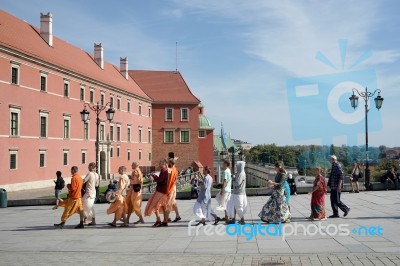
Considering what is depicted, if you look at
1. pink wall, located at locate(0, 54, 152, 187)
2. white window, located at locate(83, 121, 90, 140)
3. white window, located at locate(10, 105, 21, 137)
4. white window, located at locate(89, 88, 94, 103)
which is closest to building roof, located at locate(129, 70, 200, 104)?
pink wall, located at locate(0, 54, 152, 187)

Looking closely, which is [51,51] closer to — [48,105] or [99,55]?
[48,105]

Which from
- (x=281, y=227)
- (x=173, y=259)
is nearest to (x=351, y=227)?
(x=281, y=227)

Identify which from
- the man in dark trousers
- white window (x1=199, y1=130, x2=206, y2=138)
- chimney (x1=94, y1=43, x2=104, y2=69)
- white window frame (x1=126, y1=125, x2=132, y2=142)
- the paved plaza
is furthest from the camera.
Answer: white window (x1=199, y1=130, x2=206, y2=138)

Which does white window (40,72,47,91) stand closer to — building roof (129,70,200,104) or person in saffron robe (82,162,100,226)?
person in saffron robe (82,162,100,226)

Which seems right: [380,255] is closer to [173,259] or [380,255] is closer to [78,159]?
[173,259]

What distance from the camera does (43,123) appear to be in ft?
131

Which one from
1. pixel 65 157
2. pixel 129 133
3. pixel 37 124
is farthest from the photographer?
pixel 129 133

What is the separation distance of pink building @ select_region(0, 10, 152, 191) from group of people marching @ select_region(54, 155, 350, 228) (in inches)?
909

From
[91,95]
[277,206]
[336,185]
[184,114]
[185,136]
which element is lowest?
[277,206]

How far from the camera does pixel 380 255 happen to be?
8.19 meters

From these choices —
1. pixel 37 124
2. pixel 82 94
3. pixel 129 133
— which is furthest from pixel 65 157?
pixel 129 133

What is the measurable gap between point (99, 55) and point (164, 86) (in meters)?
15.1

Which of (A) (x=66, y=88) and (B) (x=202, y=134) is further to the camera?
(B) (x=202, y=134)

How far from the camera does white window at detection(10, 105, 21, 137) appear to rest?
35156 millimetres
